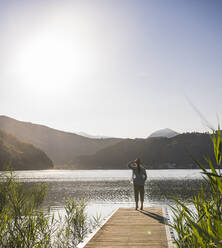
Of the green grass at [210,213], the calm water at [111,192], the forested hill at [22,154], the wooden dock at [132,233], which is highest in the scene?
the forested hill at [22,154]

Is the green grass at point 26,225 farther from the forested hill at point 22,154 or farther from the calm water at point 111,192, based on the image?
the forested hill at point 22,154

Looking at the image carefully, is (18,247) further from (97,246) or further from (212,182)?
(212,182)

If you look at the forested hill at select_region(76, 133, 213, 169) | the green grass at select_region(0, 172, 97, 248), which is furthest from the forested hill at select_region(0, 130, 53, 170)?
the green grass at select_region(0, 172, 97, 248)

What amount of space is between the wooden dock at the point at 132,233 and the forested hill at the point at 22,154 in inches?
3591

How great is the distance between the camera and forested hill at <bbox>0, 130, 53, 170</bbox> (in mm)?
99400

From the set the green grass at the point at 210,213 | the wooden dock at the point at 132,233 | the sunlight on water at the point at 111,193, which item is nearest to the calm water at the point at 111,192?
the sunlight on water at the point at 111,193

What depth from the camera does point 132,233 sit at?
25.4 ft

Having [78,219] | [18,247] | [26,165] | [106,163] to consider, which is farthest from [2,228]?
[106,163]

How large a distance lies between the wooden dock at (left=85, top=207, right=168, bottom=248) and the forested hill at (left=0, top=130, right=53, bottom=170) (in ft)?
299

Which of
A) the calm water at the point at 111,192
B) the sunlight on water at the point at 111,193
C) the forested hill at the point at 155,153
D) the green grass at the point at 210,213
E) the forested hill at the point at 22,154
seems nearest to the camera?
the green grass at the point at 210,213

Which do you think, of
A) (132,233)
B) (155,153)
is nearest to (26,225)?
(132,233)

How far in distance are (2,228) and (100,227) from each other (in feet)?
12.4

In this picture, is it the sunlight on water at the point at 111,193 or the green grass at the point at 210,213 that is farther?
the sunlight on water at the point at 111,193

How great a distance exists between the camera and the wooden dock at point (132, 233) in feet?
21.7
